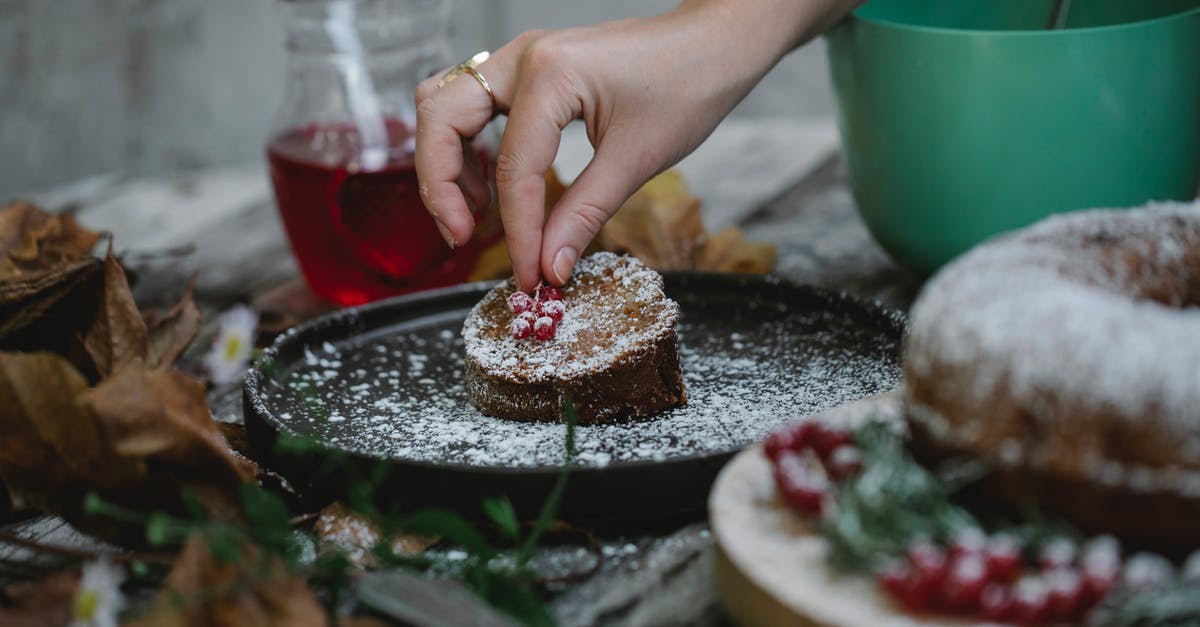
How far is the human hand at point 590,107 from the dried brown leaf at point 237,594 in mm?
489

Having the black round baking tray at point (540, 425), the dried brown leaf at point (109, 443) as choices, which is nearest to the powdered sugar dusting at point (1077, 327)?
the black round baking tray at point (540, 425)

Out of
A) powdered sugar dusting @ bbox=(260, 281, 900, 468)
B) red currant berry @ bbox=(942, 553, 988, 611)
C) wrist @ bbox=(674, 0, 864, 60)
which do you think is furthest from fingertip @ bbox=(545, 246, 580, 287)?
red currant berry @ bbox=(942, 553, 988, 611)

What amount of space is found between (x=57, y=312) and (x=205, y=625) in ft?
1.81

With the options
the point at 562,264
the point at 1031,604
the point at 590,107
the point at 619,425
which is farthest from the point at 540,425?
the point at 1031,604

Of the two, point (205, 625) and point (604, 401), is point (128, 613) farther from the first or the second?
point (604, 401)

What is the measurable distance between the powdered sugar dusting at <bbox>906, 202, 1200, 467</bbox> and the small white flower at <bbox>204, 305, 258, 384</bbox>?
0.83m

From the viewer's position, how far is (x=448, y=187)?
1265mm

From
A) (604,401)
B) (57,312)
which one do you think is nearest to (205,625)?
(604,401)

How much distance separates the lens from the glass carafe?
4.99 feet

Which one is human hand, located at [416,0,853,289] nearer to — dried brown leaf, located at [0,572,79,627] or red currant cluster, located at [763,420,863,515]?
red currant cluster, located at [763,420,863,515]

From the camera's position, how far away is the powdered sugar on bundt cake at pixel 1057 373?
2.41ft

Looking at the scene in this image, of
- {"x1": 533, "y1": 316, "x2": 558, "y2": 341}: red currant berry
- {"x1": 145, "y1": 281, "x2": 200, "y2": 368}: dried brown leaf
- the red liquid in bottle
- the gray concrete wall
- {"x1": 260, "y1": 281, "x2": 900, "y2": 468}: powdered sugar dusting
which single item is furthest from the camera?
the gray concrete wall

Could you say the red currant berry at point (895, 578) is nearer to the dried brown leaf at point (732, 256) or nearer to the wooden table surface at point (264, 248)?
the wooden table surface at point (264, 248)

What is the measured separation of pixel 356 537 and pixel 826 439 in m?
0.38
